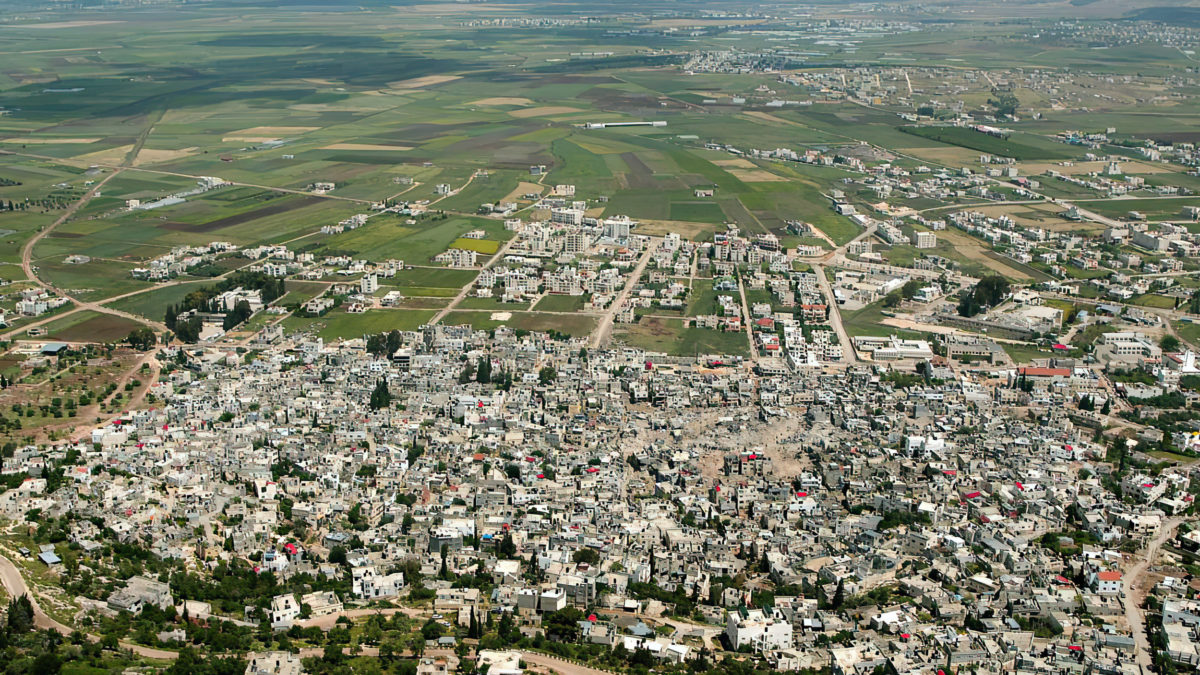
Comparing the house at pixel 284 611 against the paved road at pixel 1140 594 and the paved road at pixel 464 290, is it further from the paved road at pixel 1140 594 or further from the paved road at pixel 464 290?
the paved road at pixel 464 290

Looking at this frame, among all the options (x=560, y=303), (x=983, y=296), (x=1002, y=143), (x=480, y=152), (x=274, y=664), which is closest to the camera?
(x=274, y=664)

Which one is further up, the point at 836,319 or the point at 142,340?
the point at 836,319

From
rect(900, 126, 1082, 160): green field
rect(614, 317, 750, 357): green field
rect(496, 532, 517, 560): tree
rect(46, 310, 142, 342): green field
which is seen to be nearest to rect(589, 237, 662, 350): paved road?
rect(614, 317, 750, 357): green field

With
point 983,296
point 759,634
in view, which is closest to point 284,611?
point 759,634

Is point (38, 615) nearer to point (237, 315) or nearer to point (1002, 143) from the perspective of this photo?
point (237, 315)

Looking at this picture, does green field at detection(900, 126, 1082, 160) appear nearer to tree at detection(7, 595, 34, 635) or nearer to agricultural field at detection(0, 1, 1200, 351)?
agricultural field at detection(0, 1, 1200, 351)

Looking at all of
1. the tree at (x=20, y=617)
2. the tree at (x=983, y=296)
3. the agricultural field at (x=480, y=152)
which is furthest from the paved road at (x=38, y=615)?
the tree at (x=983, y=296)
